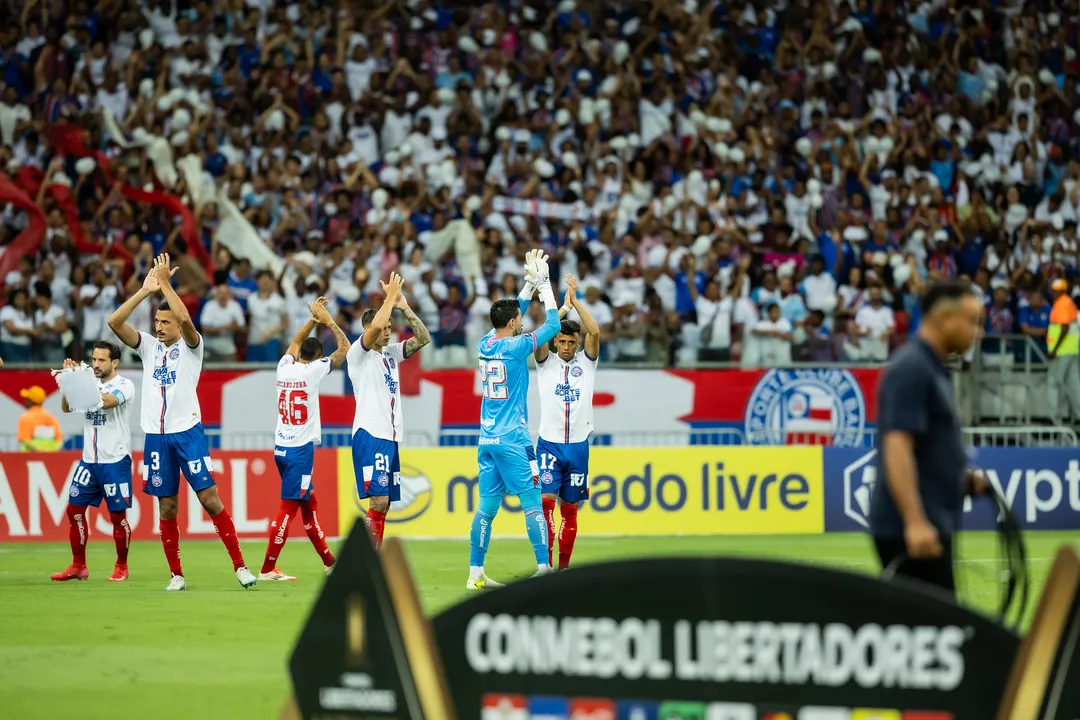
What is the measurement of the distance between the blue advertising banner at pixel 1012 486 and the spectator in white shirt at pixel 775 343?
5.32 feet

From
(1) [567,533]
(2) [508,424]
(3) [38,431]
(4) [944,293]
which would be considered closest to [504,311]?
(2) [508,424]

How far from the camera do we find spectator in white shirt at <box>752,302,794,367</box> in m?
22.2

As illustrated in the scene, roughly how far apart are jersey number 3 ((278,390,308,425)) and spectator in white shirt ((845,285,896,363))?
981 centimetres

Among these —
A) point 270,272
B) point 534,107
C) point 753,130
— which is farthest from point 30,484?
point 753,130

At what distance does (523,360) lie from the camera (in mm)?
14094

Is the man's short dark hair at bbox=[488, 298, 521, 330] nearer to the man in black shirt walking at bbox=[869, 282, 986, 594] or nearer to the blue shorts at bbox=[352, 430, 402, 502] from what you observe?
the blue shorts at bbox=[352, 430, 402, 502]

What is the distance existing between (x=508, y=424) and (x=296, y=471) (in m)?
2.60

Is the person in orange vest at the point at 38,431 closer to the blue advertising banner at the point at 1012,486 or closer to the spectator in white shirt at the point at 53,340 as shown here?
the spectator in white shirt at the point at 53,340

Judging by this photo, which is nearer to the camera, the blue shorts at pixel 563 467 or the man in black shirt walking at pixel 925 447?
the man in black shirt walking at pixel 925 447

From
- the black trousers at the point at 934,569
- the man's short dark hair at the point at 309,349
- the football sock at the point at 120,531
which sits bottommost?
the football sock at the point at 120,531

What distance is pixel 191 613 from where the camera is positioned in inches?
498

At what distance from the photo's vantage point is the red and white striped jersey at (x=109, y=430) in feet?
50.2

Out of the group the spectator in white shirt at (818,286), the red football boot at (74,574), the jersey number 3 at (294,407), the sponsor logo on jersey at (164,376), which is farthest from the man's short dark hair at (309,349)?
the spectator in white shirt at (818,286)

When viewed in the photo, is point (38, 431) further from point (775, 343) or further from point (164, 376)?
point (775, 343)
